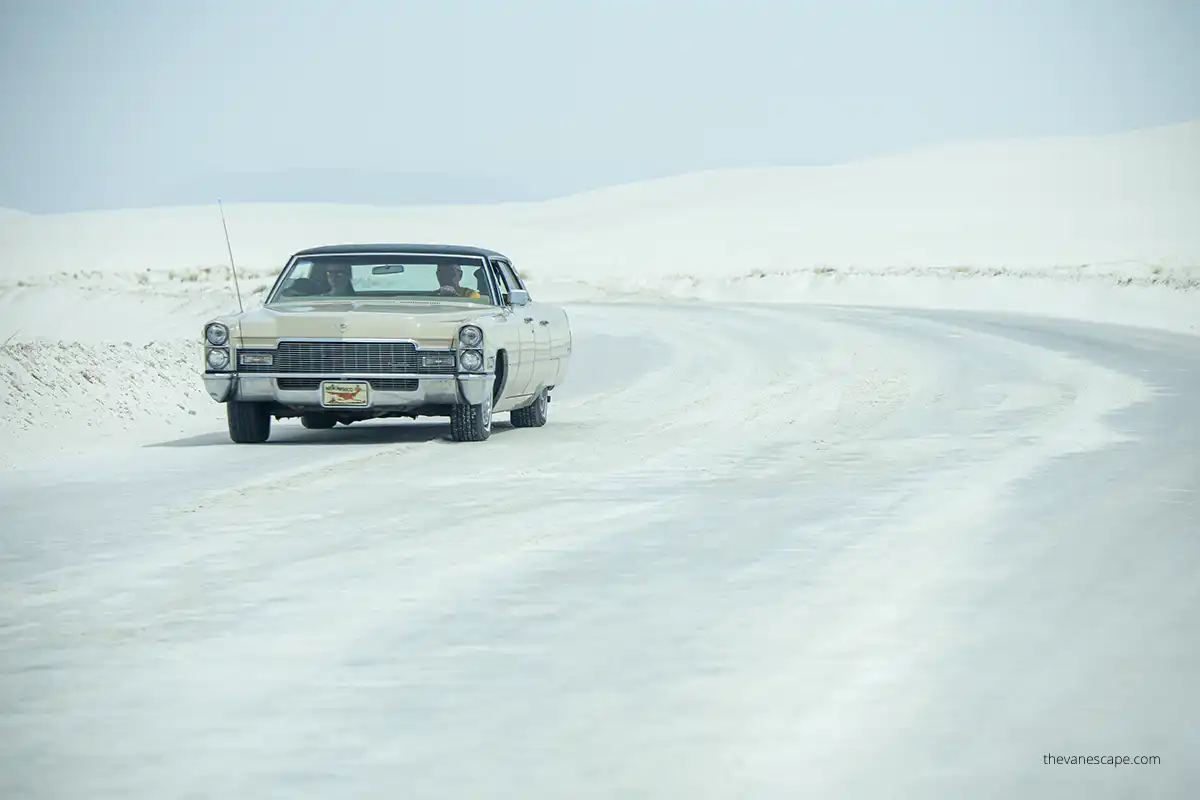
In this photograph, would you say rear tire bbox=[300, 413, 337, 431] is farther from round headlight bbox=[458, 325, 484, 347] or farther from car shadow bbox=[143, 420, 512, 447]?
round headlight bbox=[458, 325, 484, 347]

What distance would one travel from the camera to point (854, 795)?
201 inches

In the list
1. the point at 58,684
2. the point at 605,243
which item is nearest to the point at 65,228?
the point at 605,243

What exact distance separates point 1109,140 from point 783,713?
134 meters

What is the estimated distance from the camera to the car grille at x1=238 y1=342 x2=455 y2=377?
14.8m

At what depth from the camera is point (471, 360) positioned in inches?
580

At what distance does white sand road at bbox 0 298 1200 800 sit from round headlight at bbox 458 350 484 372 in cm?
61

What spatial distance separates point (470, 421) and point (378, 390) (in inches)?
30.1

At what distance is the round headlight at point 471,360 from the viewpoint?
580 inches

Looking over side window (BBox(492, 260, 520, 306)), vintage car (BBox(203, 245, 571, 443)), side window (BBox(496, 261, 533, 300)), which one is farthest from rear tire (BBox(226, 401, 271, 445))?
side window (BBox(496, 261, 533, 300))

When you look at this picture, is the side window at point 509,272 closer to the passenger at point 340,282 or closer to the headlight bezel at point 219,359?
the passenger at point 340,282

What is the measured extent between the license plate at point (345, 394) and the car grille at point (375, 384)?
0.18ft

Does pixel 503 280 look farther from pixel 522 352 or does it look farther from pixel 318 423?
pixel 318 423

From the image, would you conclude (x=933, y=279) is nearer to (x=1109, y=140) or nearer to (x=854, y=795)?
(x=854, y=795)

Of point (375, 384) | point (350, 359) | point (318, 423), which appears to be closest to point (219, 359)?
point (350, 359)
